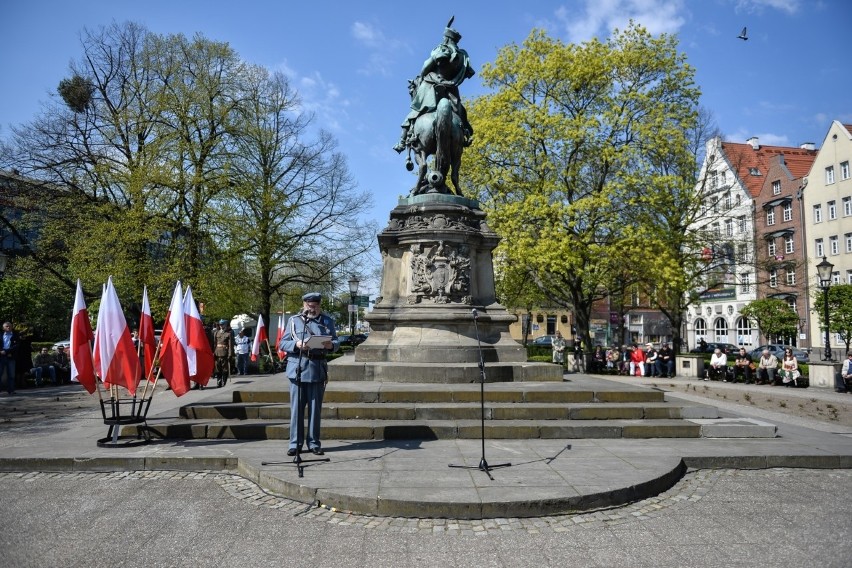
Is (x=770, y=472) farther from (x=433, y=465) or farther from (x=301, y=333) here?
(x=301, y=333)

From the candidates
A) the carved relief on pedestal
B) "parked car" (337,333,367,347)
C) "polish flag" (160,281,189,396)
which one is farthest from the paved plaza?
"parked car" (337,333,367,347)

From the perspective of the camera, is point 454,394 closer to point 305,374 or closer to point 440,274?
point 305,374

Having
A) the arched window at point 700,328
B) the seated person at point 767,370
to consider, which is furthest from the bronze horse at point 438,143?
the arched window at point 700,328

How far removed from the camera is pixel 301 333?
7.03 metres

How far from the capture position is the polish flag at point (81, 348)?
790cm

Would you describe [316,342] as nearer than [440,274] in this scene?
Yes

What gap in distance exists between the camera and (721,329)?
56.7 m

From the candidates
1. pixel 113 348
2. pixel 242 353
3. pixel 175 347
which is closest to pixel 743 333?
pixel 242 353

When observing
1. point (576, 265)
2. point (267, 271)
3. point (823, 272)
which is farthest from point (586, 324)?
point (267, 271)

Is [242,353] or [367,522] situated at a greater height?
[242,353]

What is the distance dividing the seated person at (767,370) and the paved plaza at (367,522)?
15580 mm

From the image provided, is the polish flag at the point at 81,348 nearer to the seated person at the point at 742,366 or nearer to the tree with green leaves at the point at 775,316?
the seated person at the point at 742,366

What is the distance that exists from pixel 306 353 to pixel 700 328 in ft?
200

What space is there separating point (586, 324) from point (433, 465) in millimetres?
23045
